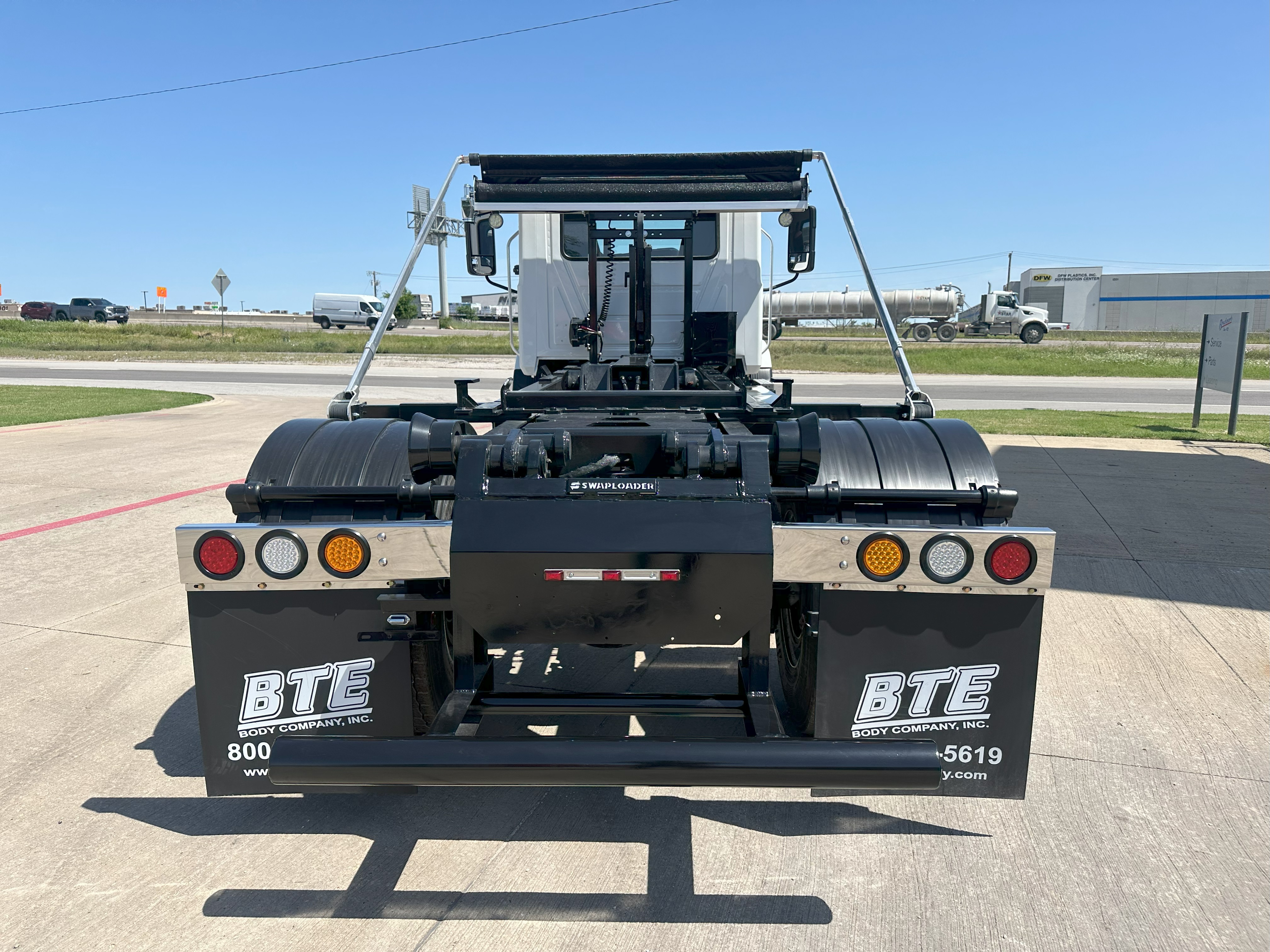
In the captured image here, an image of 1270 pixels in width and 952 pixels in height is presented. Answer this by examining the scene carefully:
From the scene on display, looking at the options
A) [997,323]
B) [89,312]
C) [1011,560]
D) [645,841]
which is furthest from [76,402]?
[89,312]

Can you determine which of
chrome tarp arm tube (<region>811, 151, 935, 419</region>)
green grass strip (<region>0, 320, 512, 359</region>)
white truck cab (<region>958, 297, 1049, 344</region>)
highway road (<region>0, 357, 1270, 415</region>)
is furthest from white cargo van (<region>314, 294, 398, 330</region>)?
chrome tarp arm tube (<region>811, 151, 935, 419</region>)

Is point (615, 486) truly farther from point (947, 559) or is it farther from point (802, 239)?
point (802, 239)

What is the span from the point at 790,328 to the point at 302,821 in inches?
2446

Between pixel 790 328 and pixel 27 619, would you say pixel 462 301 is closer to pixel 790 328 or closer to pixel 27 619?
pixel 790 328

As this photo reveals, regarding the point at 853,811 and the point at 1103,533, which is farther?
the point at 1103,533

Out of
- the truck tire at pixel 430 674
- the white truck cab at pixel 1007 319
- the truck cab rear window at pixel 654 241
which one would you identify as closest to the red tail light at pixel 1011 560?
the truck tire at pixel 430 674

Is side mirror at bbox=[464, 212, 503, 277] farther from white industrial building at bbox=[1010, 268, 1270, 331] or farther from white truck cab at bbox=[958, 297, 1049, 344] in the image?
white industrial building at bbox=[1010, 268, 1270, 331]

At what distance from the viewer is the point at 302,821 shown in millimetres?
3355

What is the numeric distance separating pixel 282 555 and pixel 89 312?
7336 cm

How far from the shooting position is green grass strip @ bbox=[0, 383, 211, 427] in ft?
48.6

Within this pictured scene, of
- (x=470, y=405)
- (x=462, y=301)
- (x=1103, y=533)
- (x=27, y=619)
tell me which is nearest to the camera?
(x=470, y=405)

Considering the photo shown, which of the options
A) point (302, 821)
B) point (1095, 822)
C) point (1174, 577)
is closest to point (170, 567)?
point (302, 821)

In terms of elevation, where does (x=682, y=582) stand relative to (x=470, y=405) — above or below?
below

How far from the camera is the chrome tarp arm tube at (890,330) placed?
4.29m
